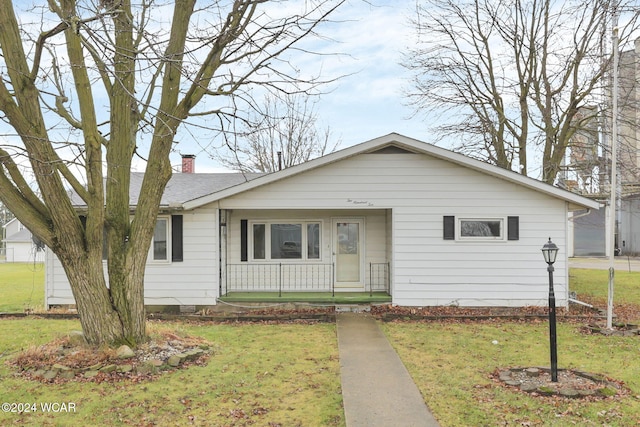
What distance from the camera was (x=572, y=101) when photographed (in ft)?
46.3

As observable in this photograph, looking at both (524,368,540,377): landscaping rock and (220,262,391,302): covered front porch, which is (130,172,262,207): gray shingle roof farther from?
(524,368,540,377): landscaping rock

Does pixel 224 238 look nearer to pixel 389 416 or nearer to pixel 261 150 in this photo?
pixel 389 416

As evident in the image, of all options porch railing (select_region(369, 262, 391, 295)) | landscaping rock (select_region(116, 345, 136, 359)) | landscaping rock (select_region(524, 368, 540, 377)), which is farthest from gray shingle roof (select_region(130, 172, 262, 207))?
landscaping rock (select_region(524, 368, 540, 377))

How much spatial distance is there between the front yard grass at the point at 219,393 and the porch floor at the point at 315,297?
116 inches

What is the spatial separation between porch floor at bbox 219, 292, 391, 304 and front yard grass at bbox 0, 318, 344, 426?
116 inches

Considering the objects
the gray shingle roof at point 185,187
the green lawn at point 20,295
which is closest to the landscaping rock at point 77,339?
the gray shingle roof at point 185,187

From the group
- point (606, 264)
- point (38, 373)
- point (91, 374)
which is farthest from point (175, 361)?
point (606, 264)

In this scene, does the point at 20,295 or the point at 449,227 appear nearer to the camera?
the point at 449,227

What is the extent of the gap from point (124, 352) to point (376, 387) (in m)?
Result: 3.62

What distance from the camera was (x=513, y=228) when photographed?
33.8 feet

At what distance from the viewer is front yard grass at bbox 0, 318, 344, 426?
15.3 feet

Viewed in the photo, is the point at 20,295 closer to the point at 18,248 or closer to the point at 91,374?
the point at 91,374

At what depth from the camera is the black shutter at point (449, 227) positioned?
10398 mm

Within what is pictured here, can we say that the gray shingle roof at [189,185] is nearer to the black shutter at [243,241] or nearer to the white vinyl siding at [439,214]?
the black shutter at [243,241]
